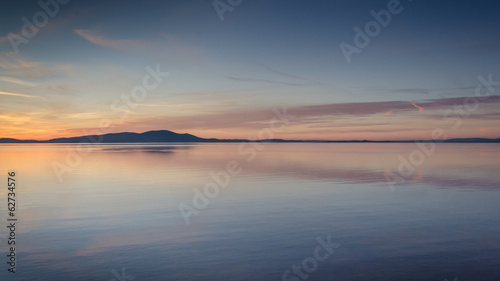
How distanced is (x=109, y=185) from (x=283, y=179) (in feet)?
48.0

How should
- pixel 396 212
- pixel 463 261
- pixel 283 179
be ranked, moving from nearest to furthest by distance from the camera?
pixel 463 261, pixel 396 212, pixel 283 179

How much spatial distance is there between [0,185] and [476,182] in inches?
1494

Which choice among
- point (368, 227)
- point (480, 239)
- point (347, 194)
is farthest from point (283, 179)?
point (480, 239)

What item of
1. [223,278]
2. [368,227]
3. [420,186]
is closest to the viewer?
[223,278]

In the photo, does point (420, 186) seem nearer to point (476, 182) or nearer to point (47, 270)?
point (476, 182)

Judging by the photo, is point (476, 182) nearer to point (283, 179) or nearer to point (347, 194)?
point (347, 194)

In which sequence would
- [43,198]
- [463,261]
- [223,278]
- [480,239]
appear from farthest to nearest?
[43,198] → [480,239] → [463,261] → [223,278]

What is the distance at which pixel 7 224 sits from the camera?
645 inches

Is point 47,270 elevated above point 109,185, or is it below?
below

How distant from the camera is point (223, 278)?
10141 millimetres

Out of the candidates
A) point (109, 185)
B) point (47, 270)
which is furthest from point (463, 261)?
point (109, 185)

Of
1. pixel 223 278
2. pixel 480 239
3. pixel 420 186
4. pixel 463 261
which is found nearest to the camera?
pixel 223 278

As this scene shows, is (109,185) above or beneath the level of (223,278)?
above

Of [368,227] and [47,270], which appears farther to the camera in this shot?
[368,227]
